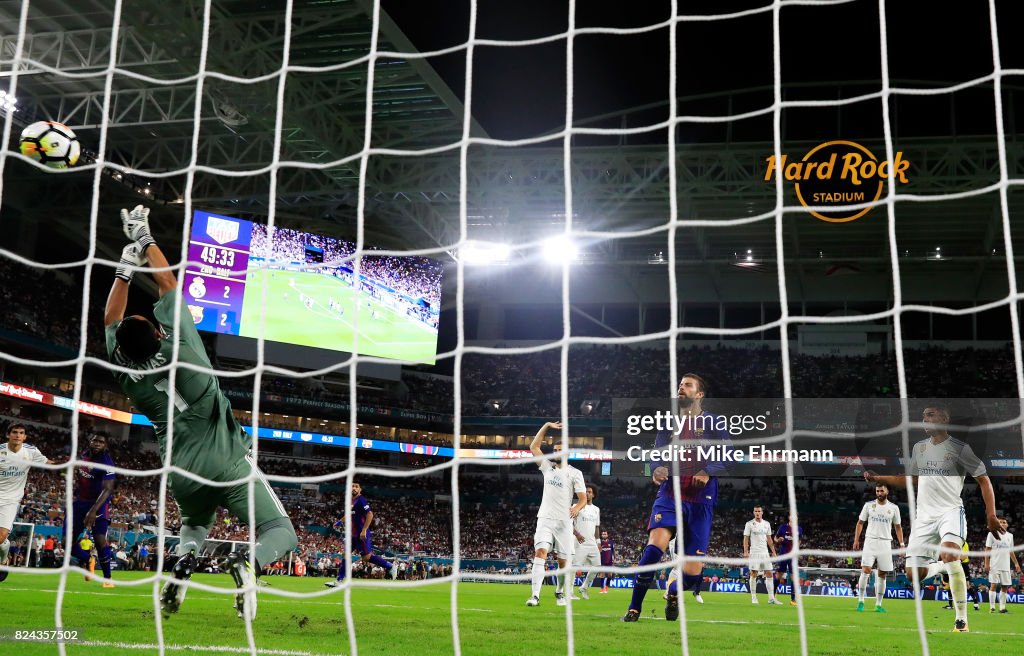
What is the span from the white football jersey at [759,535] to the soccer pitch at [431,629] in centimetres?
359

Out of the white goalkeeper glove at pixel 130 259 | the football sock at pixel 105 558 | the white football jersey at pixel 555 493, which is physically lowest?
the football sock at pixel 105 558

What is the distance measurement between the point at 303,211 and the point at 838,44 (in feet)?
52.9

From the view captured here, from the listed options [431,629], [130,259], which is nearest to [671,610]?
[431,629]

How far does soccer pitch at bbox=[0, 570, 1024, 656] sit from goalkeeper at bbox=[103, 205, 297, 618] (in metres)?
0.48

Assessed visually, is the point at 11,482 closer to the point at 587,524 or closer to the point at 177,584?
the point at 177,584

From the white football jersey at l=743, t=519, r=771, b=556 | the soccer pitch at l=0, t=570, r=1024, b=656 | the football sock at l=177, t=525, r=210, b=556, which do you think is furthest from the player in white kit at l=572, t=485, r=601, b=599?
the football sock at l=177, t=525, r=210, b=556

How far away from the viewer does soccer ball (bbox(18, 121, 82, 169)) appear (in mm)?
5508

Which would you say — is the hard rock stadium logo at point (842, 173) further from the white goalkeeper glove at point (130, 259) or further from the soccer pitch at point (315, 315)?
the white goalkeeper glove at point (130, 259)

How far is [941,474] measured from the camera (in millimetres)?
7102

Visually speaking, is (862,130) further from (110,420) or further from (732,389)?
(110,420)

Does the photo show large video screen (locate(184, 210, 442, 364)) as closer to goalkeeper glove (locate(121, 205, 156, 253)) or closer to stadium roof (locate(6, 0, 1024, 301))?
stadium roof (locate(6, 0, 1024, 301))

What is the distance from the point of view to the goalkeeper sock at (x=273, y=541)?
15.6ft

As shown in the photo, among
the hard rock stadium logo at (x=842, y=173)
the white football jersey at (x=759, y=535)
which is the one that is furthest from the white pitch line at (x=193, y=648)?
the hard rock stadium logo at (x=842, y=173)

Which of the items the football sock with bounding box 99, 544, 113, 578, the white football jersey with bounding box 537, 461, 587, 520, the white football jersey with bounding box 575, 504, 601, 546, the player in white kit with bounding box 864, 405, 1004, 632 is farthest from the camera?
the white football jersey with bounding box 575, 504, 601, 546
